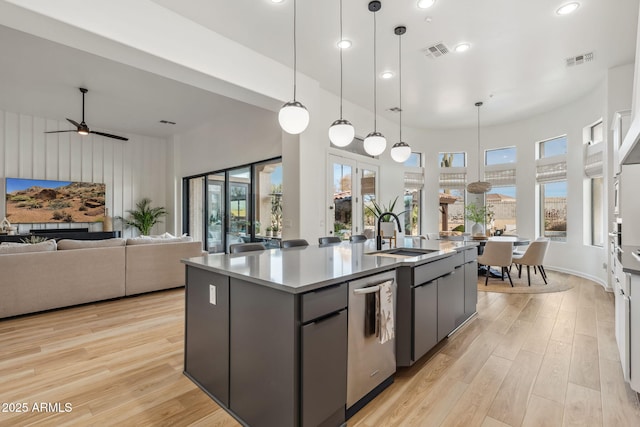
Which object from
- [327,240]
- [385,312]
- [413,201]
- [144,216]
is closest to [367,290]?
[385,312]

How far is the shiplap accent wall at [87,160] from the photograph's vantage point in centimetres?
654

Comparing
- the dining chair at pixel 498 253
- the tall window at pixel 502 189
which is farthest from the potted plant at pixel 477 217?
the dining chair at pixel 498 253

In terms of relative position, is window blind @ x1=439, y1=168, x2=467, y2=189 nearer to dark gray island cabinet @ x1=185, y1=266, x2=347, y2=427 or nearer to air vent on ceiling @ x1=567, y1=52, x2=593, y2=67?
air vent on ceiling @ x1=567, y1=52, x2=593, y2=67

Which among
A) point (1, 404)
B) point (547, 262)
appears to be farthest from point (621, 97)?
point (1, 404)

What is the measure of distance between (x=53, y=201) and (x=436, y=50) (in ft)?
27.1

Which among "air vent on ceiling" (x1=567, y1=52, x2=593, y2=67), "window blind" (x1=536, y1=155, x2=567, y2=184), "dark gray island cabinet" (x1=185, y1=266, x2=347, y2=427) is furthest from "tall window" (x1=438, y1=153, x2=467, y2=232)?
"dark gray island cabinet" (x1=185, y1=266, x2=347, y2=427)

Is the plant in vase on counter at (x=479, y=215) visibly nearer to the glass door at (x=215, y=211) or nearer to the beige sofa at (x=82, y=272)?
the glass door at (x=215, y=211)

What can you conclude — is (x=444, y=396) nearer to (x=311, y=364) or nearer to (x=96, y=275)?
(x=311, y=364)

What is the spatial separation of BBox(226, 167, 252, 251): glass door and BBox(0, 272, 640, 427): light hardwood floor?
303 cm

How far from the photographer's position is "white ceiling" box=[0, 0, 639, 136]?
317cm

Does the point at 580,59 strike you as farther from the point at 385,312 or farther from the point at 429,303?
the point at 385,312

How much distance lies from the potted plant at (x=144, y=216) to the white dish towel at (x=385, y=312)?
7671mm

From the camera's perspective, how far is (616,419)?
1.79 metres

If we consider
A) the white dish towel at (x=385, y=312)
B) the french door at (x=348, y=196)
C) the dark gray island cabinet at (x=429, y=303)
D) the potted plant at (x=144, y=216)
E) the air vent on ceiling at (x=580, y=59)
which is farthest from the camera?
the potted plant at (x=144, y=216)
